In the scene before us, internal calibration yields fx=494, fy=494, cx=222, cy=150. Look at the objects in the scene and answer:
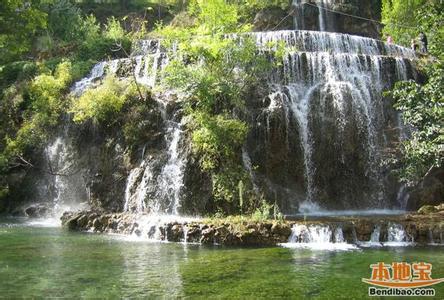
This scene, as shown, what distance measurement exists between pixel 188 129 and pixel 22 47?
28.7ft

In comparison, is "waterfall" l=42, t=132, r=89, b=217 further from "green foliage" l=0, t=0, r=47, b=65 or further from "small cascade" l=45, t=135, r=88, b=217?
"green foliage" l=0, t=0, r=47, b=65

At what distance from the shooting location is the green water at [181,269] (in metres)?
8.91

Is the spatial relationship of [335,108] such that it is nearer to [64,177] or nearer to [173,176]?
[173,176]

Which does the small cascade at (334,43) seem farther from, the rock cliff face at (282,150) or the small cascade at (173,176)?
the small cascade at (173,176)

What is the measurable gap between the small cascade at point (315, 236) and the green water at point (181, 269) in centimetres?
111

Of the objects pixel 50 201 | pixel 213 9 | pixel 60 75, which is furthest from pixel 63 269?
pixel 213 9

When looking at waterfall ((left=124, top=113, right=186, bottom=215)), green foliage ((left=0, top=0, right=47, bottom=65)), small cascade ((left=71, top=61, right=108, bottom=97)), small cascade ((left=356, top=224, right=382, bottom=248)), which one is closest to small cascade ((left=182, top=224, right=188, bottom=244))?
waterfall ((left=124, top=113, right=186, bottom=215))

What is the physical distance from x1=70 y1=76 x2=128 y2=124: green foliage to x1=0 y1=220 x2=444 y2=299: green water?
7825mm

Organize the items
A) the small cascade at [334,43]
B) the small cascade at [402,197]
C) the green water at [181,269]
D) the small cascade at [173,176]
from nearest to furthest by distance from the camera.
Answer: the green water at [181,269] → the small cascade at [173,176] → the small cascade at [402,197] → the small cascade at [334,43]

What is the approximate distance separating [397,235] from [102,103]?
1318 cm

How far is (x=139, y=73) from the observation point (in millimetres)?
24688

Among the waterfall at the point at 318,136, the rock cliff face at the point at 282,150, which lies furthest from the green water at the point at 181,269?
the rock cliff face at the point at 282,150

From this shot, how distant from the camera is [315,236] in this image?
46.2 ft

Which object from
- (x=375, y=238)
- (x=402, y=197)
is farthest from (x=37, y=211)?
(x=402, y=197)
